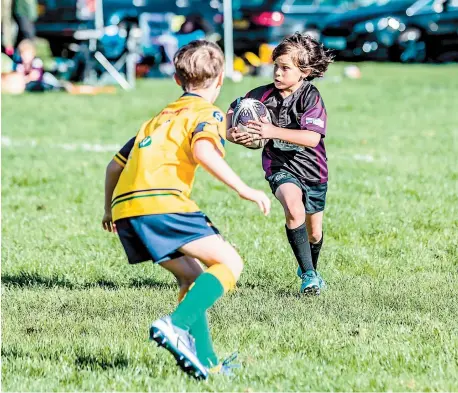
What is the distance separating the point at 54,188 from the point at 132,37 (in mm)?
11175

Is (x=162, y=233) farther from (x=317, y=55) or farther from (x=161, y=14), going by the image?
(x=161, y=14)

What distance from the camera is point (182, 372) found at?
445 centimetres

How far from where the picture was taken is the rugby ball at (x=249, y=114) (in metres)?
5.56

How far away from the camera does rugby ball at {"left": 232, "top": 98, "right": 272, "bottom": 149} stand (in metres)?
5.56

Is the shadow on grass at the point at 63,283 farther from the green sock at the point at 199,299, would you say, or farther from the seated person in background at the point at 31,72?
the seated person in background at the point at 31,72

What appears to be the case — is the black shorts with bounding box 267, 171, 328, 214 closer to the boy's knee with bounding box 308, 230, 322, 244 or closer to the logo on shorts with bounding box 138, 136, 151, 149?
the boy's knee with bounding box 308, 230, 322, 244

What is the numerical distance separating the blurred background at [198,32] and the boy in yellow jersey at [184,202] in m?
14.1

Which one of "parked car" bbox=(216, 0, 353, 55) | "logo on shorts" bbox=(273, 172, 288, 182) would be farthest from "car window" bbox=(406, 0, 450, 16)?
"logo on shorts" bbox=(273, 172, 288, 182)

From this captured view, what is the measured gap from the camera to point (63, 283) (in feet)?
21.2

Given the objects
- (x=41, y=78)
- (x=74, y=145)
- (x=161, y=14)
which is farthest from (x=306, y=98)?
(x=161, y=14)

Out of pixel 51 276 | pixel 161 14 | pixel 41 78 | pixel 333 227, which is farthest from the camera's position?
pixel 161 14

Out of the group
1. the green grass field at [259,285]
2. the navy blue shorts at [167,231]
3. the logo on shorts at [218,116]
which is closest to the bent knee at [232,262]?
the navy blue shorts at [167,231]

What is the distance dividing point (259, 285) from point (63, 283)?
1.28 m

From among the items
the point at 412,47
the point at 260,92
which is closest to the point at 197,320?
the point at 260,92
